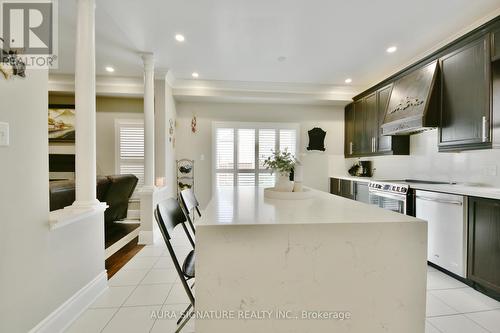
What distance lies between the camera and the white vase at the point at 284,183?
1773mm

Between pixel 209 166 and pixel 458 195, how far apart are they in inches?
156

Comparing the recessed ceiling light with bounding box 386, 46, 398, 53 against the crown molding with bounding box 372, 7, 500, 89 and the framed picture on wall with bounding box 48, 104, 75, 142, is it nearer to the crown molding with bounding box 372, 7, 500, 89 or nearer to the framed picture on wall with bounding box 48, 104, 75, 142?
the crown molding with bounding box 372, 7, 500, 89

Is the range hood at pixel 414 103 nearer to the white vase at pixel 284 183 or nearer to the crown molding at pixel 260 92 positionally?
the crown molding at pixel 260 92

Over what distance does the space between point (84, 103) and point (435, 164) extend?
427 centimetres

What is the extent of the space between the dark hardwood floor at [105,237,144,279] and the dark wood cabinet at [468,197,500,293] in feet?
11.9

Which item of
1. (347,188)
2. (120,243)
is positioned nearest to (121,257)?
(120,243)

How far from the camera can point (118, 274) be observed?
2.35 meters

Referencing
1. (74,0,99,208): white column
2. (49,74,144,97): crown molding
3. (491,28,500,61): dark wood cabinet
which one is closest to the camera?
(74,0,99,208): white column

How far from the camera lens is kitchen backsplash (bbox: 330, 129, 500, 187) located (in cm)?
244

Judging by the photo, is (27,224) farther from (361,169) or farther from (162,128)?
(361,169)

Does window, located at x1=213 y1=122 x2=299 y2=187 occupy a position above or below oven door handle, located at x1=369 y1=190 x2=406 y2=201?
above

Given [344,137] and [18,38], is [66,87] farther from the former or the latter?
[344,137]

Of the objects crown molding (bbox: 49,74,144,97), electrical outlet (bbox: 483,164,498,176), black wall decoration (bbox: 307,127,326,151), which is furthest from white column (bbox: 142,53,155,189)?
electrical outlet (bbox: 483,164,498,176)

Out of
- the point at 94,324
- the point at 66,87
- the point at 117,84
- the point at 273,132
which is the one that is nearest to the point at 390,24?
the point at 273,132
